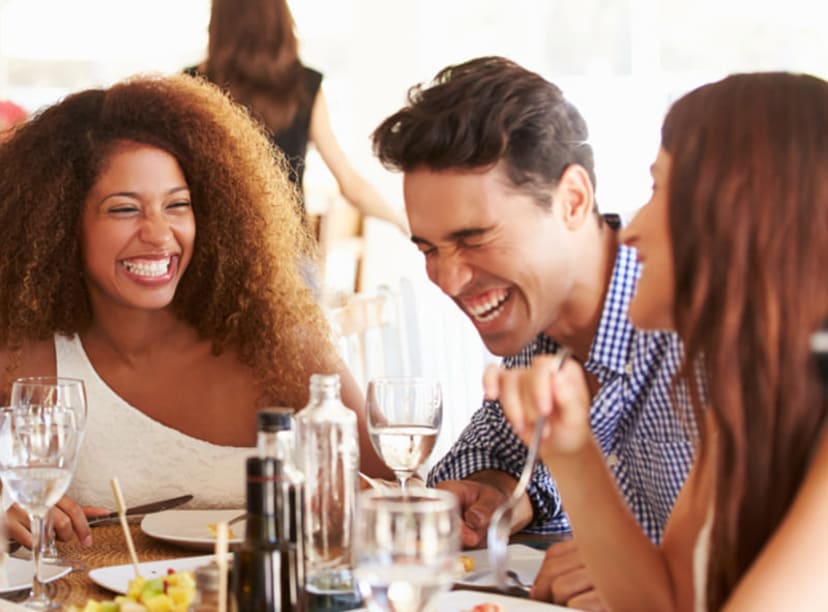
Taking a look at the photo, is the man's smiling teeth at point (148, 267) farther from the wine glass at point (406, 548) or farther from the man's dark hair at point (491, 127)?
the wine glass at point (406, 548)

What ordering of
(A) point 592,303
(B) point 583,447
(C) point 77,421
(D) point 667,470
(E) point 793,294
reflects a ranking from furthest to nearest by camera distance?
1. (A) point 592,303
2. (D) point 667,470
3. (C) point 77,421
4. (B) point 583,447
5. (E) point 793,294

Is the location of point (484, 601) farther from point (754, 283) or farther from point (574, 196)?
point (574, 196)

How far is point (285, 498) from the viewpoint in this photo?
107 cm

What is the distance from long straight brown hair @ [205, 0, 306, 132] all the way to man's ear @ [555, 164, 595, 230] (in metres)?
1.73

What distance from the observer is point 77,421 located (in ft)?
4.82

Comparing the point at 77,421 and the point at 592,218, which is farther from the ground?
the point at 592,218

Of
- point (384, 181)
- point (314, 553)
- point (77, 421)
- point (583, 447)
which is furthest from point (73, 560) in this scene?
point (384, 181)

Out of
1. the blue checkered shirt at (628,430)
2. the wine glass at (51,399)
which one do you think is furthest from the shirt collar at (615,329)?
the wine glass at (51,399)

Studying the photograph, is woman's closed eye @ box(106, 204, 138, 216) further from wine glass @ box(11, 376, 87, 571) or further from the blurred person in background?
the blurred person in background

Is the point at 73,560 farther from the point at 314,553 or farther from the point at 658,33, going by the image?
the point at 658,33

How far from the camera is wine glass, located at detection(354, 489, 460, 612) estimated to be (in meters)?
0.95

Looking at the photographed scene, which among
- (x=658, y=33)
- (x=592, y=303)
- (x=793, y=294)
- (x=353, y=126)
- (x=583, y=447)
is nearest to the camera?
(x=793, y=294)

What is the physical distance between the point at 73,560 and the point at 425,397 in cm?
48

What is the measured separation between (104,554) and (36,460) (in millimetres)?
241
